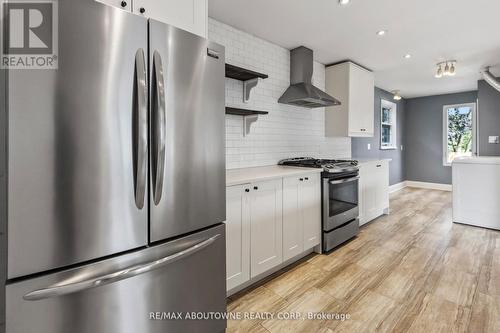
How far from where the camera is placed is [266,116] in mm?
3053

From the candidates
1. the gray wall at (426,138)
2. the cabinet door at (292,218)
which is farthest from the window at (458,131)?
the cabinet door at (292,218)

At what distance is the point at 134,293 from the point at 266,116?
241 cm

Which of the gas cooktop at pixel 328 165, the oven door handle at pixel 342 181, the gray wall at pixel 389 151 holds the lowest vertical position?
the oven door handle at pixel 342 181

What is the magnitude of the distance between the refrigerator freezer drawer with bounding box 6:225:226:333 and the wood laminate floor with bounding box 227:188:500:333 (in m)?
0.56

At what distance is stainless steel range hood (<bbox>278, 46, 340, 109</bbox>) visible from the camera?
10.0ft

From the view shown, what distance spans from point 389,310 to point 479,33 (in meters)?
3.28

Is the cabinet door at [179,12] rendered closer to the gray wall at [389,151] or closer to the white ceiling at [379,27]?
the white ceiling at [379,27]

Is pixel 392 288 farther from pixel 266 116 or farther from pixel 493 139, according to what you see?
pixel 493 139

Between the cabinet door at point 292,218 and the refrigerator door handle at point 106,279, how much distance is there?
1183 millimetres

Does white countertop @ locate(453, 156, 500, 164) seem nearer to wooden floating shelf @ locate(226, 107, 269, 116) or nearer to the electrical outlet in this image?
the electrical outlet

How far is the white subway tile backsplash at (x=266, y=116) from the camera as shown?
267cm

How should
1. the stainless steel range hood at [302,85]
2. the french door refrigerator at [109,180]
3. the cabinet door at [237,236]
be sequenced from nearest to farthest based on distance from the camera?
1. the french door refrigerator at [109,180]
2. the cabinet door at [237,236]
3. the stainless steel range hood at [302,85]

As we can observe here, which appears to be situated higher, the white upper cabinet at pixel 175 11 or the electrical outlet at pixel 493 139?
the white upper cabinet at pixel 175 11

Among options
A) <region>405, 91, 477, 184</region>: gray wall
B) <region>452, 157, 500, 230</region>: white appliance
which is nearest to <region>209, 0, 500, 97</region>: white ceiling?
<region>452, 157, 500, 230</region>: white appliance
